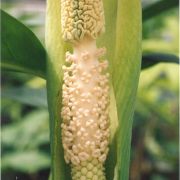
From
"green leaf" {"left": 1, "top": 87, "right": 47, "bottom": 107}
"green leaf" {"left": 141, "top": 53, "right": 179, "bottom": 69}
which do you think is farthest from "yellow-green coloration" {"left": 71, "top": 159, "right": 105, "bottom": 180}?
"green leaf" {"left": 1, "top": 87, "right": 47, "bottom": 107}

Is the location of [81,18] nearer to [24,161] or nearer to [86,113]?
[86,113]

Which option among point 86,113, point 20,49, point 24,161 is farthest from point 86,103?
point 24,161

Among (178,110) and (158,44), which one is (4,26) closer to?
(158,44)

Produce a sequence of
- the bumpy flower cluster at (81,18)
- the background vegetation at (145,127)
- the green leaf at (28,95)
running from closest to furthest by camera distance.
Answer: the bumpy flower cluster at (81,18) → the green leaf at (28,95) → the background vegetation at (145,127)

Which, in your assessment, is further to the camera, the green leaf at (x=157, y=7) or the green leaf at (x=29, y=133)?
the green leaf at (x=29, y=133)

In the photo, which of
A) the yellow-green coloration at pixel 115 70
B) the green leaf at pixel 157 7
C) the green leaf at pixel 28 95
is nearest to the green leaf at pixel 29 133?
the green leaf at pixel 28 95

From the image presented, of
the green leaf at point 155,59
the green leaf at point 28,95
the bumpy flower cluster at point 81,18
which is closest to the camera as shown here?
the bumpy flower cluster at point 81,18

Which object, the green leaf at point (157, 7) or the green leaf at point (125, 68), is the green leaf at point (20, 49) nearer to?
the green leaf at point (125, 68)
